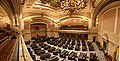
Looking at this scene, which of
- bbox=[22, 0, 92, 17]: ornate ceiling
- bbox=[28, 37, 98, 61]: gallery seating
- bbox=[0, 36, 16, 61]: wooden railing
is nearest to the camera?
bbox=[0, 36, 16, 61]: wooden railing

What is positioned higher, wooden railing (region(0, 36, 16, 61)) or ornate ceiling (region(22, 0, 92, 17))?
ornate ceiling (region(22, 0, 92, 17))

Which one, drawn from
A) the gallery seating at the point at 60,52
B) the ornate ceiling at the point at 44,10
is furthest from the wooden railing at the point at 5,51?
the ornate ceiling at the point at 44,10

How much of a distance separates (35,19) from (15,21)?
261 inches

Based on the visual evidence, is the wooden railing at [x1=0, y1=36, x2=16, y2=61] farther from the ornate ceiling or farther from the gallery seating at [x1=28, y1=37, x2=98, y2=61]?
the ornate ceiling

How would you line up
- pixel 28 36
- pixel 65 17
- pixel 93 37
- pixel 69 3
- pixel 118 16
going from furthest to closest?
1. pixel 65 17
2. pixel 28 36
3. pixel 93 37
4. pixel 118 16
5. pixel 69 3

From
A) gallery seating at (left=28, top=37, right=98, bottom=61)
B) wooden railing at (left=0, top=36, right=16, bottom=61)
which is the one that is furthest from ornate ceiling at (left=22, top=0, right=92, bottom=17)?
wooden railing at (left=0, top=36, right=16, bottom=61)

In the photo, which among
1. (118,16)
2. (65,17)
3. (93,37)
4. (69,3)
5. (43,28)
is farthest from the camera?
(43,28)

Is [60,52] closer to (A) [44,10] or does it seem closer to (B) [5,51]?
(B) [5,51]

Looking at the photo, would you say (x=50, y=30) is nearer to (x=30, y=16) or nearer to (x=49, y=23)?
(x=49, y=23)

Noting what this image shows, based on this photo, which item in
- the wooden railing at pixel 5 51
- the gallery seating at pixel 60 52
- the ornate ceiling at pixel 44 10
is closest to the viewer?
the wooden railing at pixel 5 51

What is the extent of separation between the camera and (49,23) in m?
17.4

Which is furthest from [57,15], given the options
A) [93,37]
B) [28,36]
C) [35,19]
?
[93,37]

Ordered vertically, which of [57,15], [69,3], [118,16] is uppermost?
[57,15]

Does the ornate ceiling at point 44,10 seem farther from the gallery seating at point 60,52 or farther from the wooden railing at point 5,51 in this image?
the wooden railing at point 5,51
